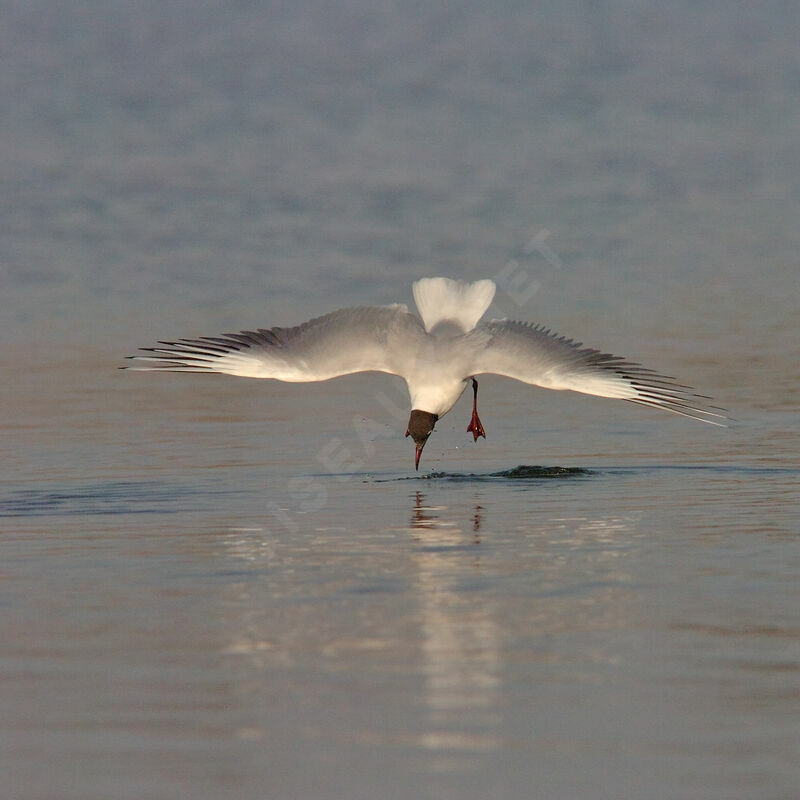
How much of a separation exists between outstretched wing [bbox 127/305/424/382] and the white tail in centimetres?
25

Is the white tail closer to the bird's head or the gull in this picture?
the gull

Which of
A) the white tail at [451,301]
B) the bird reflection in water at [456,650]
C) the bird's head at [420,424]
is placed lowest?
the bird reflection in water at [456,650]

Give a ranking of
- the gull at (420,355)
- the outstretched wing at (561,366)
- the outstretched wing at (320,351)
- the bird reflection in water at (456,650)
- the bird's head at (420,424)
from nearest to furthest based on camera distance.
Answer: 1. the bird reflection in water at (456,650)
2. the outstretched wing at (561,366)
3. the gull at (420,355)
4. the outstretched wing at (320,351)
5. the bird's head at (420,424)

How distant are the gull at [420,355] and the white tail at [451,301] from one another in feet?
0.04

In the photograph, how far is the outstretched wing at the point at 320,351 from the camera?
35.4 feet

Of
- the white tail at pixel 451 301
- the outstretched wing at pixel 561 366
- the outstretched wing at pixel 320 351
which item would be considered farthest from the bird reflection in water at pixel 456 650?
the white tail at pixel 451 301

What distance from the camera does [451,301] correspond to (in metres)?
11.2

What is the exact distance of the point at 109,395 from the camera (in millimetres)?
16203

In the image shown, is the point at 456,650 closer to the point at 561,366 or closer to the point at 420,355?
the point at 561,366

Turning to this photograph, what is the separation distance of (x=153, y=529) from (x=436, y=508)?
1.74 meters

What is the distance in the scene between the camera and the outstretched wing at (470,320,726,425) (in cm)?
1047

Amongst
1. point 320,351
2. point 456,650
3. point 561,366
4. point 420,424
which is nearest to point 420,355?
point 420,424

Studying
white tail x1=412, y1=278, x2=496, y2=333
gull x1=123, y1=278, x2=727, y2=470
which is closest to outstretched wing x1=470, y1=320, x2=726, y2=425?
gull x1=123, y1=278, x2=727, y2=470

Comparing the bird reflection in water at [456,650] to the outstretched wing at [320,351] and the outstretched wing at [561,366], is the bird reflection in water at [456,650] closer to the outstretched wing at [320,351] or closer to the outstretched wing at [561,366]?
the outstretched wing at [561,366]
